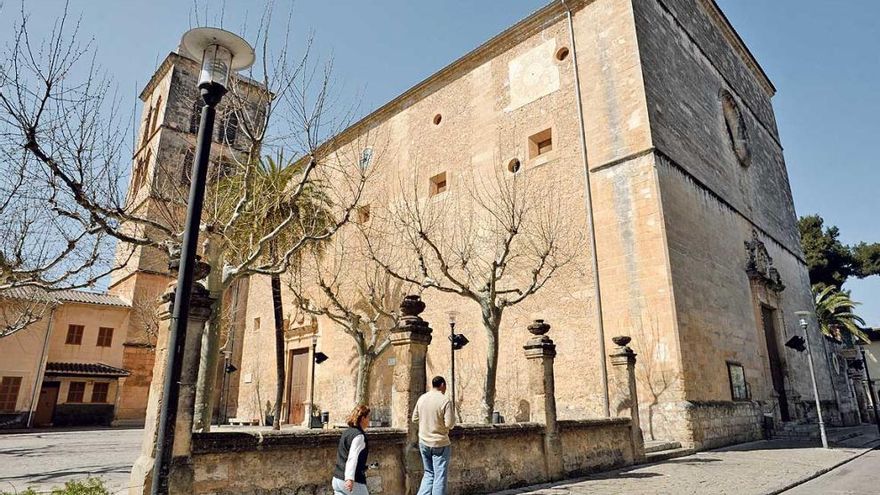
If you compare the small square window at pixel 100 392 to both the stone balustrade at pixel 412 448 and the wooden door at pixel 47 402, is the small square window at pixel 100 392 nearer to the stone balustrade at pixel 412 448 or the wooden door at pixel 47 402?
the wooden door at pixel 47 402

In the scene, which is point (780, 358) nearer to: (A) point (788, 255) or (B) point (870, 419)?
(A) point (788, 255)

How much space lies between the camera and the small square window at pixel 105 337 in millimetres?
25061

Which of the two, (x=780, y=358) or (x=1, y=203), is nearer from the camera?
(x=1, y=203)

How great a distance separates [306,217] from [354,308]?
383 cm

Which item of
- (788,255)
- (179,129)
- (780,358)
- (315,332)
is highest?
(179,129)

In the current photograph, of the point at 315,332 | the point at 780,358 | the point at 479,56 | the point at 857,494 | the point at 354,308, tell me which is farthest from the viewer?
the point at 315,332

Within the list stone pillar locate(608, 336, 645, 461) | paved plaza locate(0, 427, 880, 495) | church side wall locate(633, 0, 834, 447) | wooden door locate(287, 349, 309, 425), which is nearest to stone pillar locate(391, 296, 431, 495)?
paved plaza locate(0, 427, 880, 495)

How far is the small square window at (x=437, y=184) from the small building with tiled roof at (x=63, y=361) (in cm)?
1509

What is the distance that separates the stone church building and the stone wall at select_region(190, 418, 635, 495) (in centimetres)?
315

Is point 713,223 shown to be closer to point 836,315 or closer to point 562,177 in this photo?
point 562,177

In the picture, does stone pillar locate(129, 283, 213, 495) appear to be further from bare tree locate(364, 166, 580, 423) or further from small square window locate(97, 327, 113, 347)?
small square window locate(97, 327, 113, 347)

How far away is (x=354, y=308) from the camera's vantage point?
64.2 feet

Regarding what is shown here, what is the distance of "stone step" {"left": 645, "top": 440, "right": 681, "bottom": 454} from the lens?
10.5 m

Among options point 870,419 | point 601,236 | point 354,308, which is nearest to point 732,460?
point 601,236
